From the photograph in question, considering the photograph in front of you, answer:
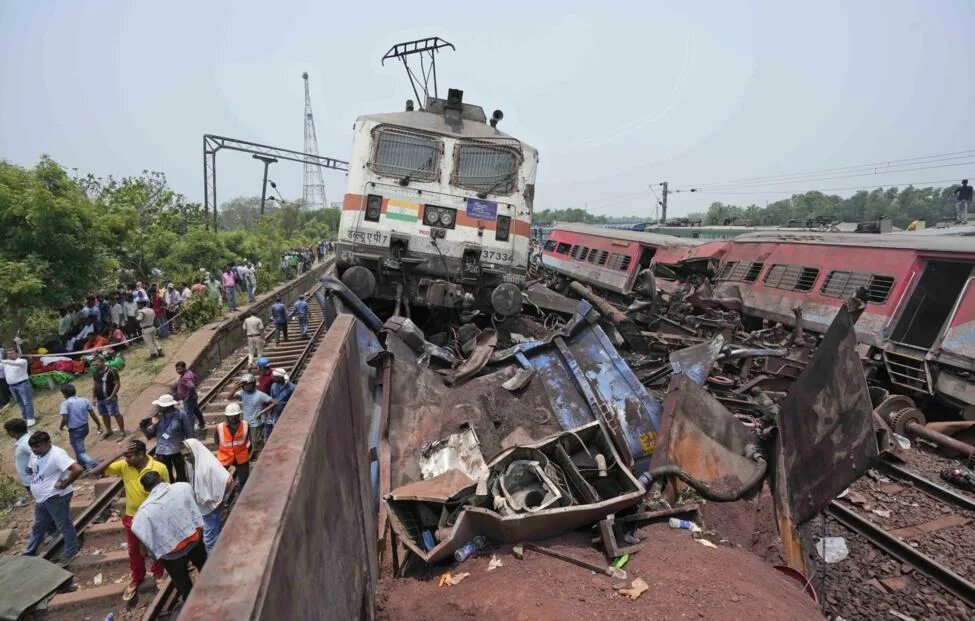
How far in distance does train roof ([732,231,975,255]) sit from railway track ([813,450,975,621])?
450cm

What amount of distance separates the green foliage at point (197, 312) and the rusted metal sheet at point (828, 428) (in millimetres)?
12843

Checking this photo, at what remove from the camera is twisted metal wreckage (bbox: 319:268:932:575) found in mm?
3795

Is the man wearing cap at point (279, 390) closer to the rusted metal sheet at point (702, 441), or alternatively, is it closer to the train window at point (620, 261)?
the rusted metal sheet at point (702, 441)

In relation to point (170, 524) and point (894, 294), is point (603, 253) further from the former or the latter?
point (170, 524)

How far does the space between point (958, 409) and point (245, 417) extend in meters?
10.4

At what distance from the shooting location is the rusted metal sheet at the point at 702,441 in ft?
15.6

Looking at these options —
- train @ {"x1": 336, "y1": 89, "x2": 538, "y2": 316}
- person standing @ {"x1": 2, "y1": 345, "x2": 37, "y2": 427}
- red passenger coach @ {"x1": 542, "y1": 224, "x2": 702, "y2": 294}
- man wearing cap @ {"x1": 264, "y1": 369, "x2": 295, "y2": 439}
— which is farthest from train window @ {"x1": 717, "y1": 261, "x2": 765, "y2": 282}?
person standing @ {"x1": 2, "y1": 345, "x2": 37, "y2": 427}

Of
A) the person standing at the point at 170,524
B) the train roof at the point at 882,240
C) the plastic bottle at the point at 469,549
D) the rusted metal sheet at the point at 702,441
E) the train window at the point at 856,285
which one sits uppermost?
the train roof at the point at 882,240

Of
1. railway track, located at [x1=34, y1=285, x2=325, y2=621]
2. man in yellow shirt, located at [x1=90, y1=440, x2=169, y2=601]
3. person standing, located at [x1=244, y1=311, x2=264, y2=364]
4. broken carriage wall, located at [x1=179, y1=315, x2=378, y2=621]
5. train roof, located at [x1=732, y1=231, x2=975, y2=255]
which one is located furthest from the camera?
person standing, located at [x1=244, y1=311, x2=264, y2=364]

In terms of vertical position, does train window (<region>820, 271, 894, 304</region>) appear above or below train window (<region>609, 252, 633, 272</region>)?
above

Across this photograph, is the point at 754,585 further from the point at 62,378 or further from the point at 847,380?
the point at 62,378

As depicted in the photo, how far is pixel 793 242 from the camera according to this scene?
480 inches

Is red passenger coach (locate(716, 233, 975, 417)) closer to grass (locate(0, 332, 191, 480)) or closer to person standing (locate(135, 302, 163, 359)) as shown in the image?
grass (locate(0, 332, 191, 480))

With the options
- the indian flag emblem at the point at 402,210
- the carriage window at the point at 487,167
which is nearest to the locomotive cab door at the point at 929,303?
the carriage window at the point at 487,167
